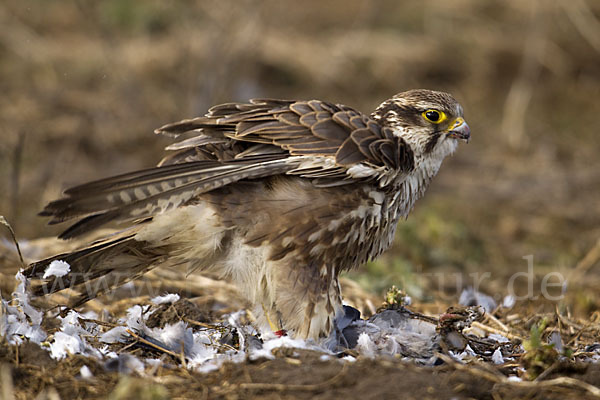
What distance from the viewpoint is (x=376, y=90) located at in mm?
10844

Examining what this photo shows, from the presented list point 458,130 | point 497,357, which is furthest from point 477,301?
point 458,130

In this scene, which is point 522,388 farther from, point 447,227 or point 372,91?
point 372,91

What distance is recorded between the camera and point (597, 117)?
1063cm

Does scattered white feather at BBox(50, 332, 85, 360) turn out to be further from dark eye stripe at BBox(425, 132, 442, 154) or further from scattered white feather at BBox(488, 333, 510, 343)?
scattered white feather at BBox(488, 333, 510, 343)

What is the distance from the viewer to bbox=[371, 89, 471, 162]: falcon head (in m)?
4.05

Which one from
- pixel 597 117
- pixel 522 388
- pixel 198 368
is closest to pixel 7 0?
pixel 597 117

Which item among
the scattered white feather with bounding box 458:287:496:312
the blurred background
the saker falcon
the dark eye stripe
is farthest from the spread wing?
the blurred background

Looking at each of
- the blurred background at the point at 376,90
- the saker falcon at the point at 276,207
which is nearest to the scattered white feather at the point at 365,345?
the saker falcon at the point at 276,207

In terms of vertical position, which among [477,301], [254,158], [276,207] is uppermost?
[254,158]

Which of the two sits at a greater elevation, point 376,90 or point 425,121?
point 425,121

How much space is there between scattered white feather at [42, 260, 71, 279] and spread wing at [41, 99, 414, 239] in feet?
1.08

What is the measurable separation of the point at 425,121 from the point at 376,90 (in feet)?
22.5

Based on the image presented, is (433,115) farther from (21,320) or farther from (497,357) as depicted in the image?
(21,320)

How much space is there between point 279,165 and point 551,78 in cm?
884
